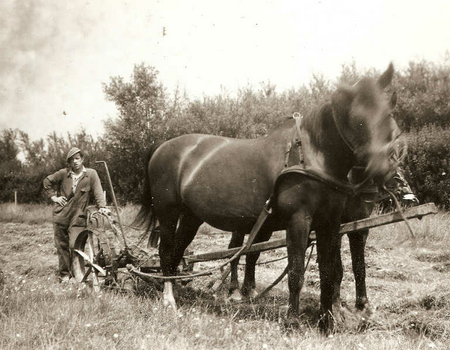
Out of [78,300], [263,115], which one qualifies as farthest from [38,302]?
[263,115]

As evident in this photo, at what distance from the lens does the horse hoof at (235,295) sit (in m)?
5.24

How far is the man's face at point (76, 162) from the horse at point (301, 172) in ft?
7.09

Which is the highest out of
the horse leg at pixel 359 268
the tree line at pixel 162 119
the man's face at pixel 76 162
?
the tree line at pixel 162 119

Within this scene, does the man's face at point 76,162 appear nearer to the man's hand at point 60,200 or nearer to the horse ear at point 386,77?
the man's hand at point 60,200

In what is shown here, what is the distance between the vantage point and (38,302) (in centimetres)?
390

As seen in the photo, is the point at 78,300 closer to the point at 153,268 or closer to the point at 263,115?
the point at 153,268

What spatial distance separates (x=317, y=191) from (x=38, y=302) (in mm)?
2689

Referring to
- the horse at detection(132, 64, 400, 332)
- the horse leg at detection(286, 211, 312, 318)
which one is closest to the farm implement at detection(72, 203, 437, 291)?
the horse at detection(132, 64, 400, 332)

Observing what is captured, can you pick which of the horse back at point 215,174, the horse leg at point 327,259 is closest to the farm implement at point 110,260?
the horse back at point 215,174

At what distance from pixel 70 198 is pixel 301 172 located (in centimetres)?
401

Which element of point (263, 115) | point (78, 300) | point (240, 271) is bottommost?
point (240, 271)

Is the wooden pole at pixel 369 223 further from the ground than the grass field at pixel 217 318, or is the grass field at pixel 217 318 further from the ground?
the wooden pole at pixel 369 223

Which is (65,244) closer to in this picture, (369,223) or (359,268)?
(359,268)

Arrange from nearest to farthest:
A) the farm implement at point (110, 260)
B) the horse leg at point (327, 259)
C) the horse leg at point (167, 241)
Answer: the horse leg at point (327, 259) < the horse leg at point (167, 241) < the farm implement at point (110, 260)
